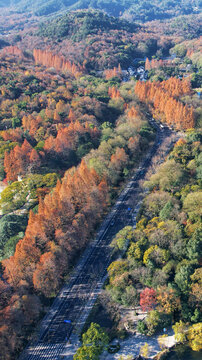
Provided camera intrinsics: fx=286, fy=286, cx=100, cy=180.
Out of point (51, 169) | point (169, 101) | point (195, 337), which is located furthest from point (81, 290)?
point (169, 101)

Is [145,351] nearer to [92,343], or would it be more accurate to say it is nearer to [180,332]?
[180,332]

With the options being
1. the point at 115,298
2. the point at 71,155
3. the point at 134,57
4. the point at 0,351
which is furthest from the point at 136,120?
the point at 134,57

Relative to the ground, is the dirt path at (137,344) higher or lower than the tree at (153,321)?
lower

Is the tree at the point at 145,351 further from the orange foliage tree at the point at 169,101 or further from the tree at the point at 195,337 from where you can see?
the orange foliage tree at the point at 169,101

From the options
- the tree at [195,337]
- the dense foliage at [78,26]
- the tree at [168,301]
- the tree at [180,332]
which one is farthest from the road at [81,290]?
the dense foliage at [78,26]

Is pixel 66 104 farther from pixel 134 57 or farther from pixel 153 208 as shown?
pixel 134 57

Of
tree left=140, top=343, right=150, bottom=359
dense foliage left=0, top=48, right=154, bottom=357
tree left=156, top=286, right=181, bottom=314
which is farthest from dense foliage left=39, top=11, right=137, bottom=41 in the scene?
tree left=140, top=343, right=150, bottom=359

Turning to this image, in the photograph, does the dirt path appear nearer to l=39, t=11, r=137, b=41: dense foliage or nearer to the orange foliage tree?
the orange foliage tree
